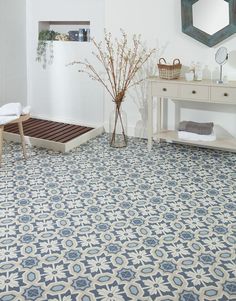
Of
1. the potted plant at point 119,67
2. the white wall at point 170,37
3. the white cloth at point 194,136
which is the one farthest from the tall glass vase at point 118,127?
the white cloth at point 194,136

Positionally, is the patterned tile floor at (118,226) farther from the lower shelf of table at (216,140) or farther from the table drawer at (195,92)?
the table drawer at (195,92)

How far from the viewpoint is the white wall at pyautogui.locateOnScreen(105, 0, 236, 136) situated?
4.30m

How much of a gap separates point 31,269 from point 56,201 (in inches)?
35.6

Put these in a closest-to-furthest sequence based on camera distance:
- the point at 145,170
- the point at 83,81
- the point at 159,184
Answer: the point at 159,184, the point at 145,170, the point at 83,81

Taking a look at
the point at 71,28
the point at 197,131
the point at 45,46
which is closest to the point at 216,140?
Answer: the point at 197,131

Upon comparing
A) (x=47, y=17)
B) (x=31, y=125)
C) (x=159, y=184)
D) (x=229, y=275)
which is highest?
(x=47, y=17)

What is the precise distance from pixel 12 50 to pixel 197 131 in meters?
2.44

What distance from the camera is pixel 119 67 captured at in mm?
4738

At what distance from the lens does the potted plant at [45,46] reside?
5.20 metres

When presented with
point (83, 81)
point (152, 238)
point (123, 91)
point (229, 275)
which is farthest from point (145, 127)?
point (229, 275)

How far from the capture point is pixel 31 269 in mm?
2418

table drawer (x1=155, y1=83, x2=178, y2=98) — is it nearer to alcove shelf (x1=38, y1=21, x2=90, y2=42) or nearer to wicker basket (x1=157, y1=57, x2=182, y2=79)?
wicker basket (x1=157, y1=57, x2=182, y2=79)

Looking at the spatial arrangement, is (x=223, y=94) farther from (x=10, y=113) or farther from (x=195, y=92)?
(x=10, y=113)

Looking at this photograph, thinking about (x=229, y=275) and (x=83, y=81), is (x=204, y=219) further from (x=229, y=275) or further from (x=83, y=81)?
(x=83, y=81)
